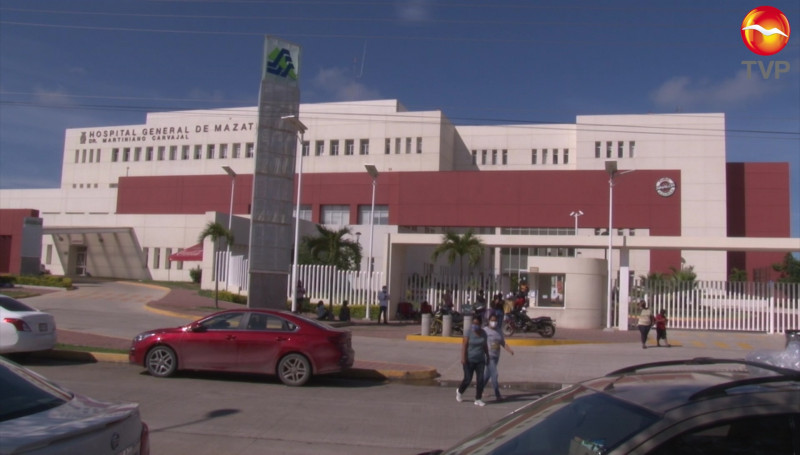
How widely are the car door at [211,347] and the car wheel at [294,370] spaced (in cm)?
89

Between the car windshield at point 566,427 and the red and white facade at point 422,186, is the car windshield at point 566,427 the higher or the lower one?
the lower one

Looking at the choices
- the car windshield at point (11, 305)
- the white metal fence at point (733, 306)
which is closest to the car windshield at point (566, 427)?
the car windshield at point (11, 305)

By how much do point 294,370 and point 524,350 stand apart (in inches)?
394

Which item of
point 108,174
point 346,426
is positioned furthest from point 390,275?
point 108,174

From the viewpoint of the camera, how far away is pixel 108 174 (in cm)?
7756

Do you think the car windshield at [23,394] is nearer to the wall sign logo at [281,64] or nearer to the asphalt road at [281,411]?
the asphalt road at [281,411]

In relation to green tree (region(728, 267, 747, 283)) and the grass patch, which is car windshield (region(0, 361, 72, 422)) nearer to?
the grass patch

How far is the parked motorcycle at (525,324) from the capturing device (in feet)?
80.6

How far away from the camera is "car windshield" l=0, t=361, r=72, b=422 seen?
14.3ft

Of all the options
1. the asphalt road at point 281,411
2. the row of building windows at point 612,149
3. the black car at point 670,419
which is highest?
the row of building windows at point 612,149

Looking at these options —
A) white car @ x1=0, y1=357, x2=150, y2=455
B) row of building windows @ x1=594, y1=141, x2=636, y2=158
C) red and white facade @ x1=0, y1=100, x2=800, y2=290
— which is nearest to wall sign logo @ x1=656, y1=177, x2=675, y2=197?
red and white facade @ x1=0, y1=100, x2=800, y2=290

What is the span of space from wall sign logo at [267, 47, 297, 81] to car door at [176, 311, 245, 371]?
13.3 m

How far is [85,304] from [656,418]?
30481 millimetres

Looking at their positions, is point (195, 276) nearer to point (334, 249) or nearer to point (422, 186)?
point (422, 186)
